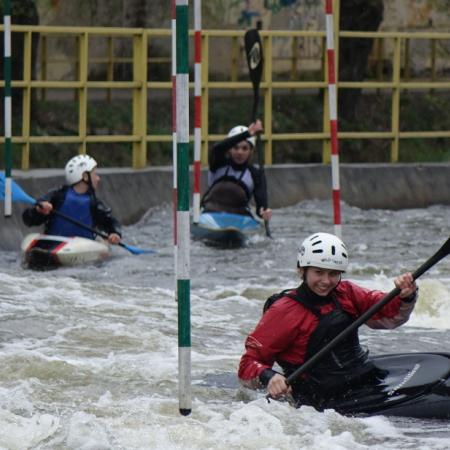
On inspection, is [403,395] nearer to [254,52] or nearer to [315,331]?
[315,331]

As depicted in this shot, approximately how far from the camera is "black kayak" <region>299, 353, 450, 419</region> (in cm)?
A: 816

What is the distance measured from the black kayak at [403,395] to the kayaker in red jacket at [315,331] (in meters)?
0.06

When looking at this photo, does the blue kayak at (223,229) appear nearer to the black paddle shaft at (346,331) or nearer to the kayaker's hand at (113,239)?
the kayaker's hand at (113,239)

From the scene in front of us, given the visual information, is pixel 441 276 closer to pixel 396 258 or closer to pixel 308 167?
pixel 396 258

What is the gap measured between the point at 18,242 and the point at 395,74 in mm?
6349

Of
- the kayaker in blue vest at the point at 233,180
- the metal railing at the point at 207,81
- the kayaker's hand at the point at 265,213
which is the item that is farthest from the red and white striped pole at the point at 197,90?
the metal railing at the point at 207,81

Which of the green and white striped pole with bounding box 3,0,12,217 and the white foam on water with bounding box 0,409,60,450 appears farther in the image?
the green and white striped pole with bounding box 3,0,12,217

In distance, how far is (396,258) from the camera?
15.1 metres

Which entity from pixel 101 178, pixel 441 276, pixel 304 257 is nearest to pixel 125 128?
pixel 101 178

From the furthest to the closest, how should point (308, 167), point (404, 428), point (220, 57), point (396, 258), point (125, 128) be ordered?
point (220, 57)
point (125, 128)
point (308, 167)
point (396, 258)
point (404, 428)

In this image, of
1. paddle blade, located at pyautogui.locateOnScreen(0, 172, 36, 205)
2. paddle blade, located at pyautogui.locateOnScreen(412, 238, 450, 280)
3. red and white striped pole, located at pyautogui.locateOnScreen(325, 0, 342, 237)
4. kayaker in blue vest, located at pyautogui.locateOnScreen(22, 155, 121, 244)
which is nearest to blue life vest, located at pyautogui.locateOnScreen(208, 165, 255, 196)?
kayaker in blue vest, located at pyautogui.locateOnScreen(22, 155, 121, 244)

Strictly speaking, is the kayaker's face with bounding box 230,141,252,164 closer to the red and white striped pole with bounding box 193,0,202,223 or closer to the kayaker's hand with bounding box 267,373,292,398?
the red and white striped pole with bounding box 193,0,202,223

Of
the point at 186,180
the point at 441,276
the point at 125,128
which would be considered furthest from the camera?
the point at 125,128

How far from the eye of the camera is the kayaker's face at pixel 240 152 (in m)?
16.0
